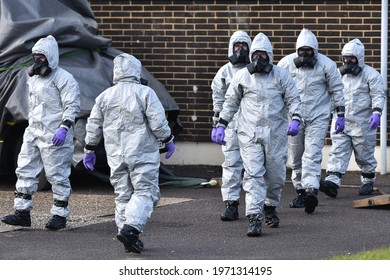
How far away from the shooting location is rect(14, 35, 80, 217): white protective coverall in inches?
468

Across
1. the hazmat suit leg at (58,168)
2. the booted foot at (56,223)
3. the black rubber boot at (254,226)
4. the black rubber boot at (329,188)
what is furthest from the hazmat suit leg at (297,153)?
the booted foot at (56,223)

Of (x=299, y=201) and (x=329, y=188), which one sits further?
(x=329, y=188)

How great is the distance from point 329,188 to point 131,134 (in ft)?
13.3

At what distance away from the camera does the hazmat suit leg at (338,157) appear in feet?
46.8

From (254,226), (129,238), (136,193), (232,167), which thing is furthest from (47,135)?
(254,226)

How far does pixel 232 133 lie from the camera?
12852mm

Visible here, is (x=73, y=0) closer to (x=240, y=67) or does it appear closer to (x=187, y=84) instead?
(x=187, y=84)

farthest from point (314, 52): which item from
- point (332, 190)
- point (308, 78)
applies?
point (332, 190)

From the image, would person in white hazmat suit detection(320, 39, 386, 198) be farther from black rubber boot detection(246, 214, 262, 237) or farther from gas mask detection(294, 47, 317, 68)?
black rubber boot detection(246, 214, 262, 237)

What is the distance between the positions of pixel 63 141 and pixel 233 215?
6.42 ft

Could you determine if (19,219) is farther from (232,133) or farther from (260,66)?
(260,66)

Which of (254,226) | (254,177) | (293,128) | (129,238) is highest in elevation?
(293,128)

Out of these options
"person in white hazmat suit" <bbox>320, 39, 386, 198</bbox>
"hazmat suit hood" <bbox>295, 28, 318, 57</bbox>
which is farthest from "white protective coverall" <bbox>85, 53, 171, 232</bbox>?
"person in white hazmat suit" <bbox>320, 39, 386, 198</bbox>

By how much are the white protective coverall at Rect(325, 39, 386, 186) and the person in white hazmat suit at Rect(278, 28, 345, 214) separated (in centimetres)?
86
